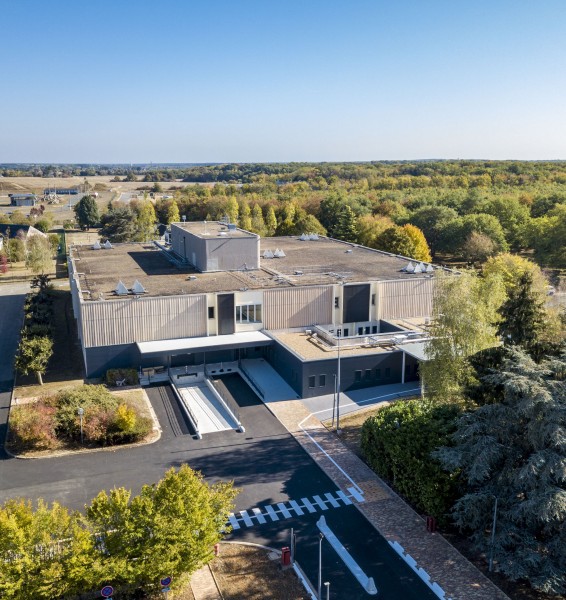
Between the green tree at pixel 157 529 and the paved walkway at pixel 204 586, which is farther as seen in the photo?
the paved walkway at pixel 204 586

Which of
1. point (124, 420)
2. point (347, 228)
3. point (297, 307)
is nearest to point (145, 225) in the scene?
point (347, 228)

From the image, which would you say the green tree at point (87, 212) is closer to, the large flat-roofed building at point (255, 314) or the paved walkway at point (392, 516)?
the large flat-roofed building at point (255, 314)

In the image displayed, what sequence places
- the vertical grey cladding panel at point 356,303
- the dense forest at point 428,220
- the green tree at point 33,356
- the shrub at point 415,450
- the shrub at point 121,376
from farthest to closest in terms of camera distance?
the dense forest at point 428,220 < the vertical grey cladding panel at point 356,303 < the shrub at point 121,376 < the green tree at point 33,356 < the shrub at point 415,450

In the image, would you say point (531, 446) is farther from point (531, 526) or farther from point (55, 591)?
point (55, 591)

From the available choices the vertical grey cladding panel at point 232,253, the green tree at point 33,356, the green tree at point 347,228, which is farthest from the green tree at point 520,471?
the green tree at point 347,228

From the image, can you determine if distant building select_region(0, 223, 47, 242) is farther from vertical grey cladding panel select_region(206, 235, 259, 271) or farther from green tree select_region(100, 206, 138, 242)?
vertical grey cladding panel select_region(206, 235, 259, 271)

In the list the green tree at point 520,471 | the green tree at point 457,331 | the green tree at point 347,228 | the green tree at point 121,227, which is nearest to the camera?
the green tree at point 520,471
